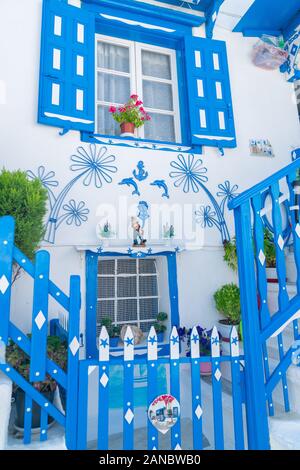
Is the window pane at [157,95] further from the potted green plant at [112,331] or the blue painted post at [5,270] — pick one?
the blue painted post at [5,270]

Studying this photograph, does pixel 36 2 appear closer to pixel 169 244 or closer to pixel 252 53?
pixel 252 53

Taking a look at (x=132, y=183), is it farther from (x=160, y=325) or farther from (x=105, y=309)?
(x=160, y=325)

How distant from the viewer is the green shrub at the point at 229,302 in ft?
11.0

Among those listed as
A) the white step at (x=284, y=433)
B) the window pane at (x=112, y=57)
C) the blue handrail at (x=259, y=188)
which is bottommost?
the white step at (x=284, y=433)

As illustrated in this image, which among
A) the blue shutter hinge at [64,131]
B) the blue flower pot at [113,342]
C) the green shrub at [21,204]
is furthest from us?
the blue shutter hinge at [64,131]

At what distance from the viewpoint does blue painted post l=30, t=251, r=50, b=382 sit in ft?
5.68

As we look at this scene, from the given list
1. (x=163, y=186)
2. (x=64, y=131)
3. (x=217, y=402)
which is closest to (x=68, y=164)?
(x=64, y=131)

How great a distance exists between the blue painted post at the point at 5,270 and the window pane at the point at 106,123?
2.48 meters

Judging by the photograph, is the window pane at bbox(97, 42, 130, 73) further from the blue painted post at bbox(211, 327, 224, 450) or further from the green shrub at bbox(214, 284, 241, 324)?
the blue painted post at bbox(211, 327, 224, 450)

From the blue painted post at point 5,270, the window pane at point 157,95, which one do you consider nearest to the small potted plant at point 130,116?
the window pane at point 157,95

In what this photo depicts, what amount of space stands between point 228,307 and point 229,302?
0.06 m

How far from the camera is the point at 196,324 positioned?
3545 millimetres

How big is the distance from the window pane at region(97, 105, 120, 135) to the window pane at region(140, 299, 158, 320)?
2.25m

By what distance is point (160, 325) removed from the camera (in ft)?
11.6
